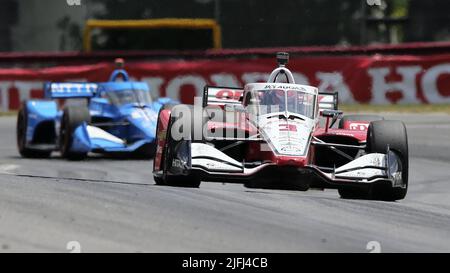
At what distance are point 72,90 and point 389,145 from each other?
7121 millimetres

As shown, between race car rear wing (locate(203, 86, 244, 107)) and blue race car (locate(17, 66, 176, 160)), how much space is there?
2.82 metres

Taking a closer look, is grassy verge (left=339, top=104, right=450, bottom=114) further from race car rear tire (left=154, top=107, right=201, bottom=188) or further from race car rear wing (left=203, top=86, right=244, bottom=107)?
race car rear tire (left=154, top=107, right=201, bottom=188)

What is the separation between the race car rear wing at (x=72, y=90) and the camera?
52.7 feet

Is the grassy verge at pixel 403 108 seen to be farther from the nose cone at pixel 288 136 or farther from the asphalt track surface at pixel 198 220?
the nose cone at pixel 288 136

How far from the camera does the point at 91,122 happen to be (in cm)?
1559

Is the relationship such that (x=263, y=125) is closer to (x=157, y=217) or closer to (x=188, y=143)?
(x=188, y=143)

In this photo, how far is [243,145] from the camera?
10.5 m

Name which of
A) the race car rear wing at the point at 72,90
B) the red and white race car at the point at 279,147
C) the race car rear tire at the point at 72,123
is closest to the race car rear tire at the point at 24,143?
the race car rear wing at the point at 72,90

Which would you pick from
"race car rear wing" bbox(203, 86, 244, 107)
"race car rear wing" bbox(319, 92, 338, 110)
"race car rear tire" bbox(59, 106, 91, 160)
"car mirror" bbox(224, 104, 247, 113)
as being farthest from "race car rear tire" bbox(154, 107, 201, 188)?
"race car rear tire" bbox(59, 106, 91, 160)

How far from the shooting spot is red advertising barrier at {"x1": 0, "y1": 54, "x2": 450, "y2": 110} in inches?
869

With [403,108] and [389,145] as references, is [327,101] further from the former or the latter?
[403,108]

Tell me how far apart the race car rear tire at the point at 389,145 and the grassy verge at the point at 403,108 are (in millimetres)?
11329

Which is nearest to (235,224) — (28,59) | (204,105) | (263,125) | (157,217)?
(157,217)

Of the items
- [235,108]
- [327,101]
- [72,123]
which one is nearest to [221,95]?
[235,108]
